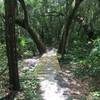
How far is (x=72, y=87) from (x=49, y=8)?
14.6m

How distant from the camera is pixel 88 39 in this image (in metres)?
20.9

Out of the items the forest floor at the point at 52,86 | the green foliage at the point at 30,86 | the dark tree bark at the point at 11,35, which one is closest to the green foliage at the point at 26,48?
the forest floor at the point at 52,86

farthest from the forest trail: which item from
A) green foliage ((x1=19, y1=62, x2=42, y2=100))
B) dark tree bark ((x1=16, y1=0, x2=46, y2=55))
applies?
dark tree bark ((x1=16, y1=0, x2=46, y2=55))

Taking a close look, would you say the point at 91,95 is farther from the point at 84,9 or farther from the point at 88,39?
the point at 88,39

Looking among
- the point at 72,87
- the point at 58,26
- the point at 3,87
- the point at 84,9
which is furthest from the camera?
the point at 58,26

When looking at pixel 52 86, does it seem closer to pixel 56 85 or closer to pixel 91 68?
pixel 56 85

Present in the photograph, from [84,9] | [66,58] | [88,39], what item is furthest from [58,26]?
[66,58]

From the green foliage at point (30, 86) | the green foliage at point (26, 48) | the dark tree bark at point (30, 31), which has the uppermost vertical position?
the dark tree bark at point (30, 31)

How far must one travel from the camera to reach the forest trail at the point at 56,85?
7.27 metres

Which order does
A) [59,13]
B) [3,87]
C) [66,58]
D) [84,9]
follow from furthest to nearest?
1. [59,13]
2. [84,9]
3. [66,58]
4. [3,87]

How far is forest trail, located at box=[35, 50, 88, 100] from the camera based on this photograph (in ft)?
23.8

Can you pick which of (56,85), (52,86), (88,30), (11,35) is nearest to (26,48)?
(88,30)

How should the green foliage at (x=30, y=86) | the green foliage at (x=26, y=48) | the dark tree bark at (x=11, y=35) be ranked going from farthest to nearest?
the green foliage at (x=26, y=48) → the green foliage at (x=30, y=86) → the dark tree bark at (x=11, y=35)

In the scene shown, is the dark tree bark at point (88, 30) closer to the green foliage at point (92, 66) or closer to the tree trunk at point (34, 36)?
the tree trunk at point (34, 36)
